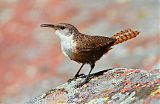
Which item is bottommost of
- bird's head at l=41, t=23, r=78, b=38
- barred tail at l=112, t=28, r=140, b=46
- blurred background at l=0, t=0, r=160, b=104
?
barred tail at l=112, t=28, r=140, b=46

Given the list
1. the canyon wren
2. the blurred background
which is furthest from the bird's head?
the blurred background

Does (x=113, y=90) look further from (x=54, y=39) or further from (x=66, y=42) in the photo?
(x=54, y=39)

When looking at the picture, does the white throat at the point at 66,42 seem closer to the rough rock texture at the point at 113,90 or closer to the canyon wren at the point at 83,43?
the canyon wren at the point at 83,43

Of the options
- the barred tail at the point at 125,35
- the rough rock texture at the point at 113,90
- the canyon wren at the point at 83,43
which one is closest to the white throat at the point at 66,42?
the canyon wren at the point at 83,43

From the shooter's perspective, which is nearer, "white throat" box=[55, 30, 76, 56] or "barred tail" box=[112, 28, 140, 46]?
"white throat" box=[55, 30, 76, 56]

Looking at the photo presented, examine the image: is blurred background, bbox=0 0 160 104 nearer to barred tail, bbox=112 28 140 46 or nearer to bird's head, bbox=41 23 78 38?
barred tail, bbox=112 28 140 46

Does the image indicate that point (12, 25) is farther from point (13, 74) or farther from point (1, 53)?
point (13, 74)

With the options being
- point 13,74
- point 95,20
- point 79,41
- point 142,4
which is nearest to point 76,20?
point 95,20
